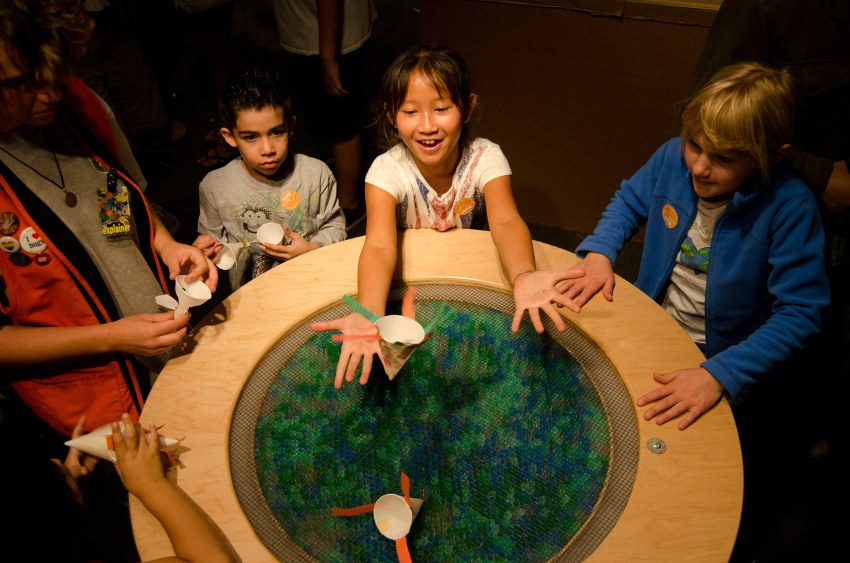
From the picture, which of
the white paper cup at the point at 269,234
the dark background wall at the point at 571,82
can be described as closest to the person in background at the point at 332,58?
the dark background wall at the point at 571,82

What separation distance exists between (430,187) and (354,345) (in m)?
0.64

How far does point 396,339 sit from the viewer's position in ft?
3.96

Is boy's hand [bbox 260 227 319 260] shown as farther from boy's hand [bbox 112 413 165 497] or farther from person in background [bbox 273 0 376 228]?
person in background [bbox 273 0 376 228]

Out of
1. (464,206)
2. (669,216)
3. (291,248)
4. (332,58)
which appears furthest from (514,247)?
(332,58)

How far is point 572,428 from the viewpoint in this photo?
128cm

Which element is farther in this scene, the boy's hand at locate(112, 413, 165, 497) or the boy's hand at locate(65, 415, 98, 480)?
the boy's hand at locate(65, 415, 98, 480)

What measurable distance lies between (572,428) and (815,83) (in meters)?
1.31

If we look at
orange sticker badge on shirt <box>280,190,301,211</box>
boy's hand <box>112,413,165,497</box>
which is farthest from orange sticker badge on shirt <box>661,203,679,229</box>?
boy's hand <box>112,413,165,497</box>

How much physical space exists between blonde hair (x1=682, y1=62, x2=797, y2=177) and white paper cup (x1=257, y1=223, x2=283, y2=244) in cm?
123

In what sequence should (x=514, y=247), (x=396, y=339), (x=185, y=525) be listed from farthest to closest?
1. (x=514, y=247)
2. (x=396, y=339)
3. (x=185, y=525)

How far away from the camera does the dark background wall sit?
2244 mm

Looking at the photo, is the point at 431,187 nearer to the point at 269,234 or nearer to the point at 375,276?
the point at 375,276

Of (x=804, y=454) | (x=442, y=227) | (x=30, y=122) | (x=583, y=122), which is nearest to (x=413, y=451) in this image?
(x=442, y=227)

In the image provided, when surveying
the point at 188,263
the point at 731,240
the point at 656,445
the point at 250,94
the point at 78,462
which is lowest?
the point at 78,462
